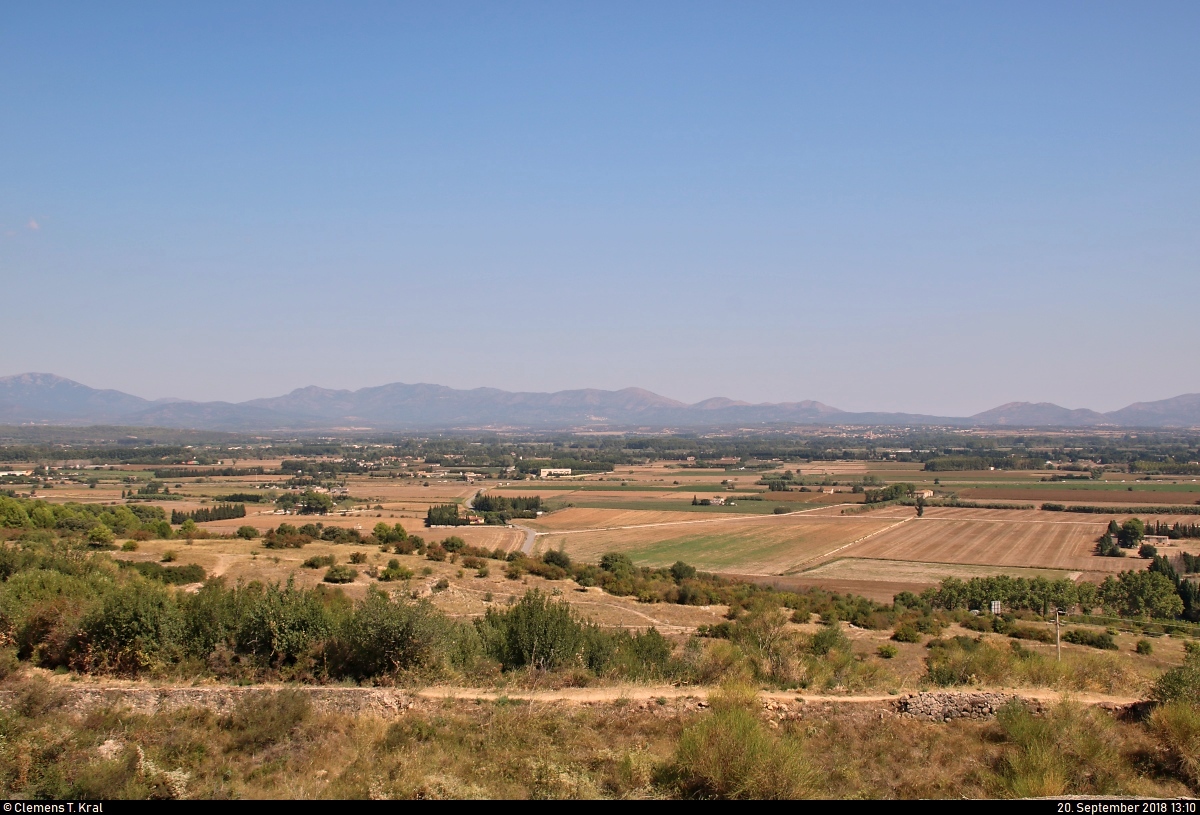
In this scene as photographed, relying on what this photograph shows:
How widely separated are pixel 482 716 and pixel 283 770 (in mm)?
3428

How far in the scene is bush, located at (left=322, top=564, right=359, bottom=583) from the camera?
31.4 meters

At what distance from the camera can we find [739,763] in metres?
10.4

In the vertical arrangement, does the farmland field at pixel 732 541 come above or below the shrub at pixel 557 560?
below

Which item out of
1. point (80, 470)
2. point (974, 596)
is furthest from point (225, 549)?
point (80, 470)

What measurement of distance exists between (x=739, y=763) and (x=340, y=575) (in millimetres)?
25381

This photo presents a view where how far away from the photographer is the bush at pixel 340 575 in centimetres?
3141

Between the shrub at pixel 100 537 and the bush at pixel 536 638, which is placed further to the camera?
the shrub at pixel 100 537

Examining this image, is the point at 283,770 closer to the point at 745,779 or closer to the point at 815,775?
the point at 745,779

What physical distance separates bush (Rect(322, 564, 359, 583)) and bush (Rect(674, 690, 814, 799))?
78.0ft

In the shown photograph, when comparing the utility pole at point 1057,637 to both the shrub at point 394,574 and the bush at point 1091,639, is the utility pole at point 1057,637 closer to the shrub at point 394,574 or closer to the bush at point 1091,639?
the bush at point 1091,639

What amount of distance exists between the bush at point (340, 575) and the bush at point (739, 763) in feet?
78.0

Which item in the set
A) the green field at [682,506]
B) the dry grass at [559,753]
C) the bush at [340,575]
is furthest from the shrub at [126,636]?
the green field at [682,506]

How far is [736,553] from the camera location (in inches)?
2344

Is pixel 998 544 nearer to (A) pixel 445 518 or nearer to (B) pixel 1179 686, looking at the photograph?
(A) pixel 445 518
